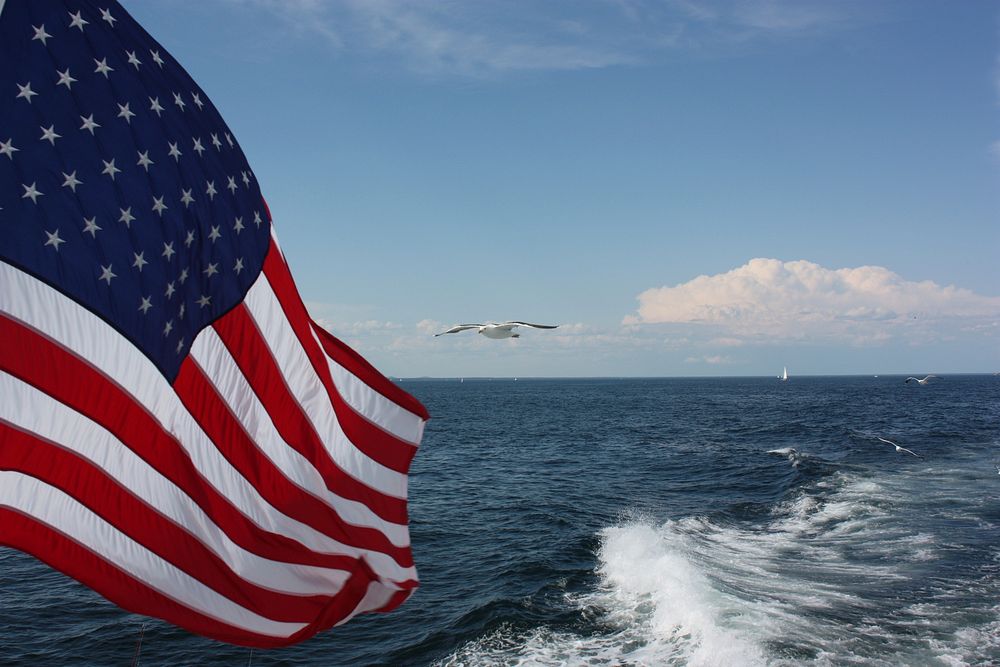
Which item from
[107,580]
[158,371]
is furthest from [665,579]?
[158,371]

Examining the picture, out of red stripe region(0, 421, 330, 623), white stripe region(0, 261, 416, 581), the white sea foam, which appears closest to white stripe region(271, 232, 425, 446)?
white stripe region(0, 261, 416, 581)

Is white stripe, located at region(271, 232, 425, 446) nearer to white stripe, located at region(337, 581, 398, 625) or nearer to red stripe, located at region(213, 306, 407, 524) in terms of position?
red stripe, located at region(213, 306, 407, 524)

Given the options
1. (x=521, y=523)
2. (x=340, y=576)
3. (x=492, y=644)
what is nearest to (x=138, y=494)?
(x=340, y=576)

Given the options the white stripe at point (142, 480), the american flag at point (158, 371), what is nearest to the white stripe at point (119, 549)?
the american flag at point (158, 371)

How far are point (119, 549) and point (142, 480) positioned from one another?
0.51 metres

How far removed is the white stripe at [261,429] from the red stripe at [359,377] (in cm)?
55

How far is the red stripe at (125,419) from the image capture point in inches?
185

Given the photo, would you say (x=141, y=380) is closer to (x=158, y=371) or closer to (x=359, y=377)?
(x=158, y=371)

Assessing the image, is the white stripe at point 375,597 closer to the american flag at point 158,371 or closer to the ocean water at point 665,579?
the american flag at point 158,371

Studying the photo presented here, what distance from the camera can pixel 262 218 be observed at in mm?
6363

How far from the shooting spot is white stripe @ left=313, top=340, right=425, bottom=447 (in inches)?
280

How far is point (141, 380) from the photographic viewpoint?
5.31 meters

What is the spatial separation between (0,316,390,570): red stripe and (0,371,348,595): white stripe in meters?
0.05

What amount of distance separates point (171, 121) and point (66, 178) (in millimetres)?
1014
